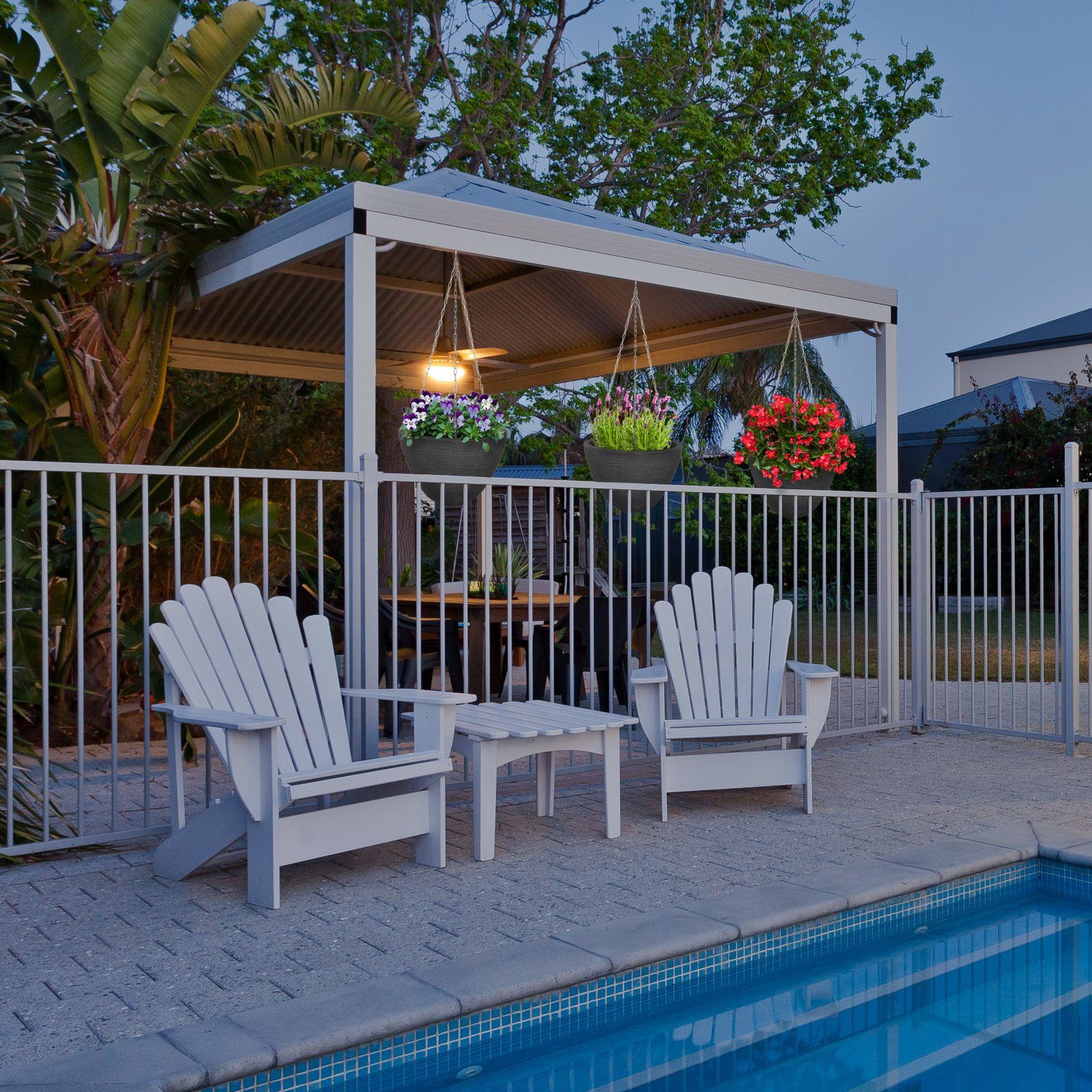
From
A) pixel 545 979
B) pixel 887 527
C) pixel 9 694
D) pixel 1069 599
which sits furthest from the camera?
pixel 887 527

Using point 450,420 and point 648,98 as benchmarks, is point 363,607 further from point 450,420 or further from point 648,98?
point 648,98

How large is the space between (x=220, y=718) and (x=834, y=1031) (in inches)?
81.7

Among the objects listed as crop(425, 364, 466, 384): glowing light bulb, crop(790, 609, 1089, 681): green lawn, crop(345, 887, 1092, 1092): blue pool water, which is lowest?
crop(345, 887, 1092, 1092): blue pool water

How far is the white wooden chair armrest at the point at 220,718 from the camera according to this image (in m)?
3.57

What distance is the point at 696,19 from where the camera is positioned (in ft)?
50.2

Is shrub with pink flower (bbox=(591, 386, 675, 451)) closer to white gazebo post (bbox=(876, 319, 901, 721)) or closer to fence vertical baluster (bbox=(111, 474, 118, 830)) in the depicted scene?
white gazebo post (bbox=(876, 319, 901, 721))

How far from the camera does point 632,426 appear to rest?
19.9 ft

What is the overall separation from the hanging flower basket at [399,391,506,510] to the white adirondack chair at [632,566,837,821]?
3.72 feet

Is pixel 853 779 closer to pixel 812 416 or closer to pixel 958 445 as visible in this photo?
pixel 812 416

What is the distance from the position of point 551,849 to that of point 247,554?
14.2 feet

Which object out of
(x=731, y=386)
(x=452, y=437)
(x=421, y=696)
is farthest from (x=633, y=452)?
(x=731, y=386)

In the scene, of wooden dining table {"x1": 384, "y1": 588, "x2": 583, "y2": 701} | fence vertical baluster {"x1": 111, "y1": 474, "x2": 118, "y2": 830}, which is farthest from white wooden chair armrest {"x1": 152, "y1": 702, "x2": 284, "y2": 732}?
wooden dining table {"x1": 384, "y1": 588, "x2": 583, "y2": 701}

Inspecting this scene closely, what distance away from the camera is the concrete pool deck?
275 centimetres

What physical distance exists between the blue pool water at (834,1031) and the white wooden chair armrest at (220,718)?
123 cm
